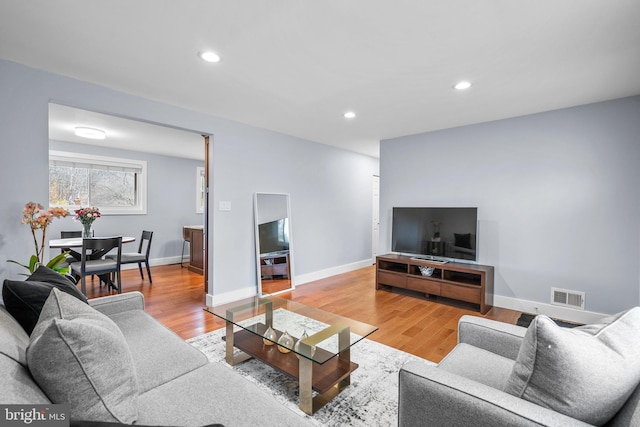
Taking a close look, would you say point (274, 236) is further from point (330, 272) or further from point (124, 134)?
point (124, 134)

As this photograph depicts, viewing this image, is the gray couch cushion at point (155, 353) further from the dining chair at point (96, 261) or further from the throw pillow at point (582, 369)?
the dining chair at point (96, 261)

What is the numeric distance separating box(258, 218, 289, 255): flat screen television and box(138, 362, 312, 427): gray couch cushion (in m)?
2.98

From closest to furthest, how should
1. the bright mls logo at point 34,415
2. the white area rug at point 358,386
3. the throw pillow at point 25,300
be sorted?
the bright mls logo at point 34,415 < the throw pillow at point 25,300 < the white area rug at point 358,386

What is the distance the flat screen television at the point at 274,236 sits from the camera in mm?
4324

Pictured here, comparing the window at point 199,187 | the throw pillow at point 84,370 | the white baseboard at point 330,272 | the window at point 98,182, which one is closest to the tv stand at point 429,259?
the white baseboard at point 330,272

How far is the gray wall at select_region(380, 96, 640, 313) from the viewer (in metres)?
3.10

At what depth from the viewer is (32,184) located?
254 cm

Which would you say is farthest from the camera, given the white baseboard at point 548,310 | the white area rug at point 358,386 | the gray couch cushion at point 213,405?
the white baseboard at point 548,310

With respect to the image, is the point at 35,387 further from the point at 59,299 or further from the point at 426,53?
the point at 426,53

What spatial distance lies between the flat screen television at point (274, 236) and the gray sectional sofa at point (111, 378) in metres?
2.74

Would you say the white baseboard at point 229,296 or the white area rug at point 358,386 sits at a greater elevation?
the white baseboard at point 229,296

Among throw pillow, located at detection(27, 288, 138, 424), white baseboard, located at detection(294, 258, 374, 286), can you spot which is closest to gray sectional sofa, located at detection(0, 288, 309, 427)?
throw pillow, located at detection(27, 288, 138, 424)

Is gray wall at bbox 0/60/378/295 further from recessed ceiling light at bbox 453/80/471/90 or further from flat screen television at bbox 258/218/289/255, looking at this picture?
recessed ceiling light at bbox 453/80/471/90

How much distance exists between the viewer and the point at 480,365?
1470 millimetres
